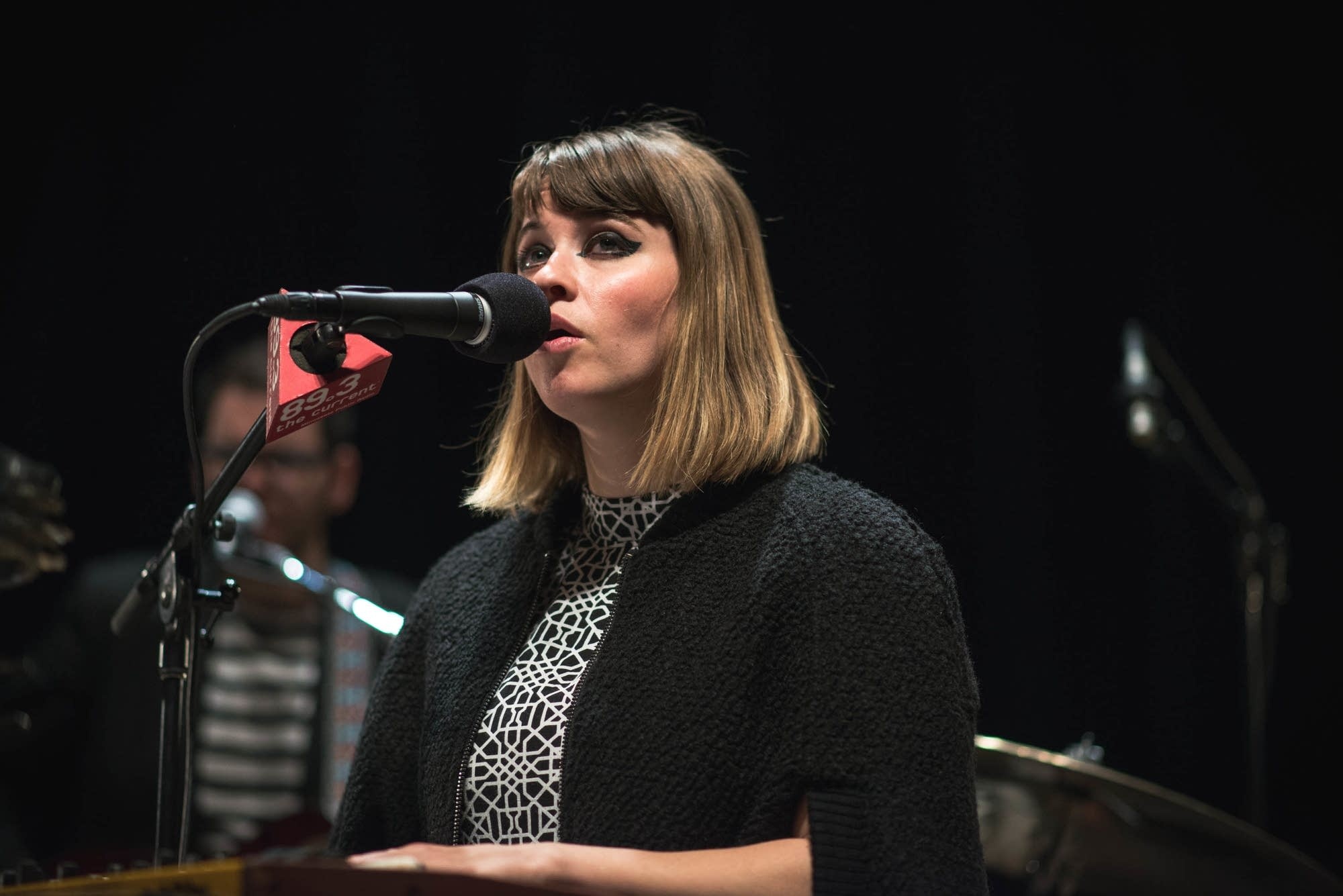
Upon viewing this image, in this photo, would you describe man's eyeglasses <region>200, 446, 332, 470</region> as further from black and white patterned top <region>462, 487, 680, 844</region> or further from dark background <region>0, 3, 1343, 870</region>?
black and white patterned top <region>462, 487, 680, 844</region>

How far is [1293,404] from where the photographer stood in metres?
3.77

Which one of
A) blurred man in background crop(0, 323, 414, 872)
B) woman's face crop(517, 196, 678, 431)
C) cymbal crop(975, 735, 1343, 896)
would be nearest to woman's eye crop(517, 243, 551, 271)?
woman's face crop(517, 196, 678, 431)

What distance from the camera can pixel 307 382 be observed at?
3.97ft

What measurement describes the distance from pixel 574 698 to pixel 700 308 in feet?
1.60

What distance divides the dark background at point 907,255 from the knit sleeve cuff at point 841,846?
2.03m

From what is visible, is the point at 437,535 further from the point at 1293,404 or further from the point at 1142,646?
the point at 1293,404

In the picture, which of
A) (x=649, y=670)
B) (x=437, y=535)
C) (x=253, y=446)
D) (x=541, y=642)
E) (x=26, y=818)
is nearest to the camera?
(x=253, y=446)

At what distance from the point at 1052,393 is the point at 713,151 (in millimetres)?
2131

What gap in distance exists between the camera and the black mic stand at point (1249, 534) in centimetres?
279

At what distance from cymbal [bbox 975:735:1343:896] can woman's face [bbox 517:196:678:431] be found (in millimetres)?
687

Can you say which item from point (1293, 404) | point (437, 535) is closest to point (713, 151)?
point (437, 535)

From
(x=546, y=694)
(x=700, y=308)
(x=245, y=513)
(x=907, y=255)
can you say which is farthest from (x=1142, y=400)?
(x=245, y=513)

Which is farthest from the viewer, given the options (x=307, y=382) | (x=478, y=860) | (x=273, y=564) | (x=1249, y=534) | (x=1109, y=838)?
(x=1249, y=534)

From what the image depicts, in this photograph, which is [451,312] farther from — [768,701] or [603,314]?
[768,701]
